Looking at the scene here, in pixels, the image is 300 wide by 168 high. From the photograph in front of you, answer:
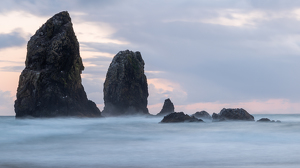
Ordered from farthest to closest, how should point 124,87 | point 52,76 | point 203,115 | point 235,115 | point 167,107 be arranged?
point 167,107
point 124,87
point 203,115
point 52,76
point 235,115

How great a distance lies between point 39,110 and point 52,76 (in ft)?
16.9

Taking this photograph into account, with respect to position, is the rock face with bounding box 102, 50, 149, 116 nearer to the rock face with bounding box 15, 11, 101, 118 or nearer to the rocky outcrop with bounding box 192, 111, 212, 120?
the rock face with bounding box 15, 11, 101, 118

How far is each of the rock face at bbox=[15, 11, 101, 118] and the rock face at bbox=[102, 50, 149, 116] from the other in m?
20.7

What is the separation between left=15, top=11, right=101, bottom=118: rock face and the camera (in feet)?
148

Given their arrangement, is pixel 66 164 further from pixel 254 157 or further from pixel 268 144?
pixel 268 144

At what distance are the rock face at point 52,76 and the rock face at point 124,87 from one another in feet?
68.0

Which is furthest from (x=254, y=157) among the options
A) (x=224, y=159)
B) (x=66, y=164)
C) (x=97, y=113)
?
(x=97, y=113)

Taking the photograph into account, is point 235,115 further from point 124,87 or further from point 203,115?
point 124,87

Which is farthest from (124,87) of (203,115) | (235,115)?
(235,115)

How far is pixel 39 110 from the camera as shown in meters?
45.4

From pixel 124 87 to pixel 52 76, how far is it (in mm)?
→ 27424

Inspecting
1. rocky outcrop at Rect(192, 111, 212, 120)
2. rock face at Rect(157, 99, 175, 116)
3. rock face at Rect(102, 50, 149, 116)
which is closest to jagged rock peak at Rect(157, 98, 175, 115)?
rock face at Rect(157, 99, 175, 116)

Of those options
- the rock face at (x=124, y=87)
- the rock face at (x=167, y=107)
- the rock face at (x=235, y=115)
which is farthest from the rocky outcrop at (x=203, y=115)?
the rock face at (x=167, y=107)

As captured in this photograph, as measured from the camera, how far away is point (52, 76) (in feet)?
153
